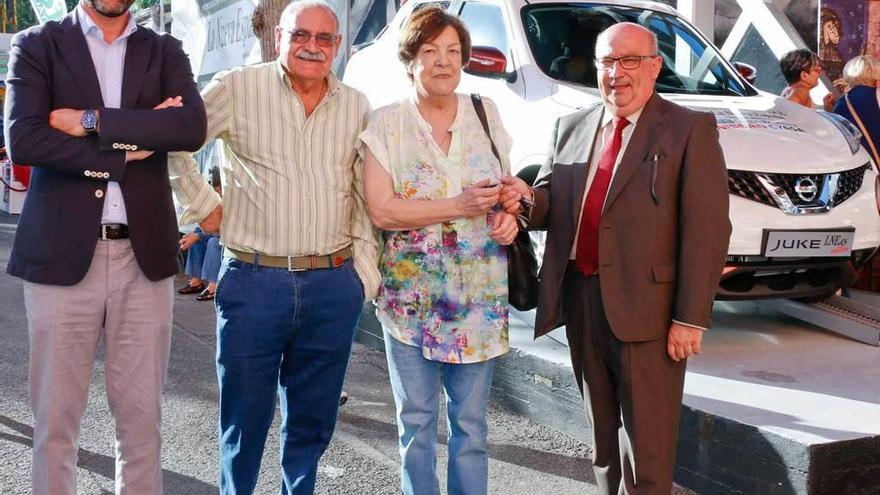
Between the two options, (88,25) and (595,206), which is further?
(595,206)

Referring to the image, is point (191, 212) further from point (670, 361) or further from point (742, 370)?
point (742, 370)

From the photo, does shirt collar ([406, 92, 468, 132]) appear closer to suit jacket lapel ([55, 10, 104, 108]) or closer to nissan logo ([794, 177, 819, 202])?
suit jacket lapel ([55, 10, 104, 108])

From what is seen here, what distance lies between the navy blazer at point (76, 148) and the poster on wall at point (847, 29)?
798 centimetres

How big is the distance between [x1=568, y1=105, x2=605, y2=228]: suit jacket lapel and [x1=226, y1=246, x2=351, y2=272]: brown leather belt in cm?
89

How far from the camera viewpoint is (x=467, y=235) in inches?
142

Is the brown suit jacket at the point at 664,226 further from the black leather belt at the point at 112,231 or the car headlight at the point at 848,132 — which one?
the car headlight at the point at 848,132

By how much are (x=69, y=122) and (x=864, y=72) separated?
5.83m

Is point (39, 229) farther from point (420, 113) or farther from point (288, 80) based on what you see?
point (420, 113)

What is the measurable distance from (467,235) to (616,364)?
679 mm

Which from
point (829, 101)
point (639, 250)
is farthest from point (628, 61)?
point (829, 101)

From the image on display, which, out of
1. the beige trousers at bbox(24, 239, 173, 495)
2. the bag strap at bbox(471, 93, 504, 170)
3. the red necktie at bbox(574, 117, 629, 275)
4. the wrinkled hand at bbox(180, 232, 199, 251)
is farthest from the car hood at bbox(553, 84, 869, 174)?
the wrinkled hand at bbox(180, 232, 199, 251)

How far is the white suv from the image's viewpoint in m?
5.44

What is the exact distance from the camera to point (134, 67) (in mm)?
3508

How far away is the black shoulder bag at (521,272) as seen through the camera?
3752 millimetres
